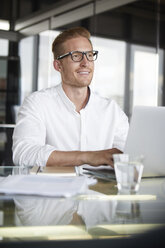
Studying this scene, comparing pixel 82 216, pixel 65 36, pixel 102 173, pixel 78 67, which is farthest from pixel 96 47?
pixel 82 216

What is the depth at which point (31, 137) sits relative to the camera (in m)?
1.89

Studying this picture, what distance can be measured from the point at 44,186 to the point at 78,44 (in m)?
1.36

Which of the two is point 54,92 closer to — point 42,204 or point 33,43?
point 42,204

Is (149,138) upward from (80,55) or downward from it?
downward

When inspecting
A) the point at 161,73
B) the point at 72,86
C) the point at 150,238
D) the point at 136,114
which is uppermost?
the point at 161,73

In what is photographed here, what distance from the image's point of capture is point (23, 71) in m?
5.52

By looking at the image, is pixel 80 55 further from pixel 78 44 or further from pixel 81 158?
pixel 81 158

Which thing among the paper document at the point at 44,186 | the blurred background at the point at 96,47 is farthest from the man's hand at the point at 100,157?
the blurred background at the point at 96,47

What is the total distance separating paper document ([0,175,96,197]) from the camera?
0.98m

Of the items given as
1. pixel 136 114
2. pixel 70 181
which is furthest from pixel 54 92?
pixel 70 181

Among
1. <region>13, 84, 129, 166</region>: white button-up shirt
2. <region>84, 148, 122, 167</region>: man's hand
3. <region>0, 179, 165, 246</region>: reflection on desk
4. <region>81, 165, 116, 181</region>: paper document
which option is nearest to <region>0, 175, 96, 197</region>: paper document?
<region>0, 179, 165, 246</region>: reflection on desk

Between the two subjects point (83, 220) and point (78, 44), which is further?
point (78, 44)

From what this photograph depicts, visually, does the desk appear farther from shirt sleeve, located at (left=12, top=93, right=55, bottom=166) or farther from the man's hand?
shirt sleeve, located at (left=12, top=93, right=55, bottom=166)

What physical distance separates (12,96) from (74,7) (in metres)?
1.49
